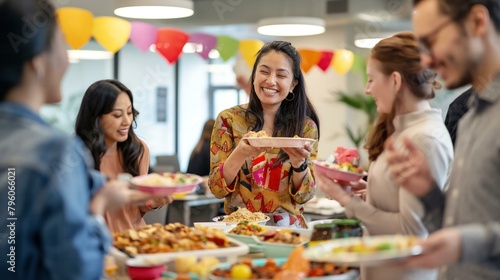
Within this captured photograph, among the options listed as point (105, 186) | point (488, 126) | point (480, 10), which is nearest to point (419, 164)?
point (488, 126)

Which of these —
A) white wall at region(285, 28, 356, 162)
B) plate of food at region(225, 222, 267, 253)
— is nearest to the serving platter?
plate of food at region(225, 222, 267, 253)

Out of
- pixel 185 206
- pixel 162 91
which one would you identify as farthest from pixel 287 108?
pixel 162 91

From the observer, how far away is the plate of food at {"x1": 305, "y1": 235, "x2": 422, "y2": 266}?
1575 mm

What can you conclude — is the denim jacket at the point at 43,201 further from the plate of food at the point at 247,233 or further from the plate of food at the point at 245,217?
the plate of food at the point at 245,217

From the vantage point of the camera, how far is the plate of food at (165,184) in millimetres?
2117

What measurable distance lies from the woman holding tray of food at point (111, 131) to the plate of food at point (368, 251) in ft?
5.91

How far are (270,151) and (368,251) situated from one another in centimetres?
162

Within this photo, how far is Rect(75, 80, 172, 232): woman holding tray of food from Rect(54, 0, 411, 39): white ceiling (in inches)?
234

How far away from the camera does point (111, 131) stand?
3.44 metres

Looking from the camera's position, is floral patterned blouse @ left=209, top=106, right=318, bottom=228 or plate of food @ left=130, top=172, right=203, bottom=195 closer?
plate of food @ left=130, top=172, right=203, bottom=195

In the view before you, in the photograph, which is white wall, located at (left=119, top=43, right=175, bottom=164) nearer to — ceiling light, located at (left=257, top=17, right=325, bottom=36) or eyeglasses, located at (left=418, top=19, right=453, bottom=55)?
ceiling light, located at (left=257, top=17, right=325, bottom=36)

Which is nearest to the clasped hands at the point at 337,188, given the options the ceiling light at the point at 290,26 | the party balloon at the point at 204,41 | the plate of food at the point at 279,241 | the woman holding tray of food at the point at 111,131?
the plate of food at the point at 279,241

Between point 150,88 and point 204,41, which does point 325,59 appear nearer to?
point 204,41

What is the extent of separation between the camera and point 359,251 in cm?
167
